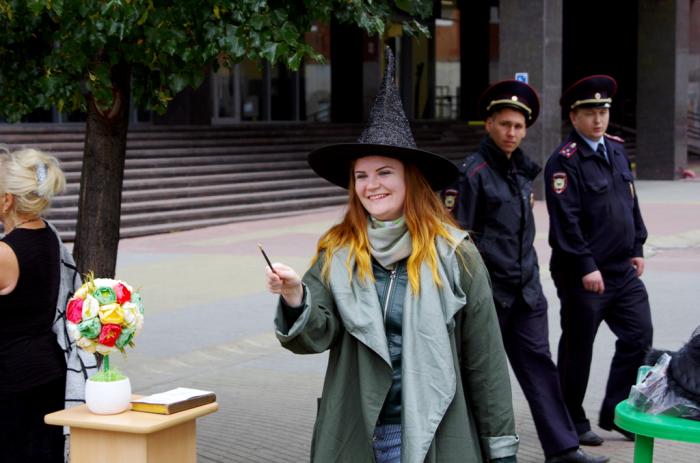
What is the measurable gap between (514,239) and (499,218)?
13cm

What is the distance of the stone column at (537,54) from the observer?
22.1 meters

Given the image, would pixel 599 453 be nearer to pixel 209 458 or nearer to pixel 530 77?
pixel 209 458

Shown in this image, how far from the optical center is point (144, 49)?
206 inches

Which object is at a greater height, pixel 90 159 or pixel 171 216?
pixel 90 159

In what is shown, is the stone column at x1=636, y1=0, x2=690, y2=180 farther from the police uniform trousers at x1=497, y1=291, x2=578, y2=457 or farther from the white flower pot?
the white flower pot

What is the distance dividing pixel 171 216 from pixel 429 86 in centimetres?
1801

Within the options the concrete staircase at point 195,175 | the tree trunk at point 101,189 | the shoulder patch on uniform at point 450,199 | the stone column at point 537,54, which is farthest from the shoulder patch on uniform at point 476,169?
the stone column at point 537,54

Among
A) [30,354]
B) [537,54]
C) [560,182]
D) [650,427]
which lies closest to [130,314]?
[30,354]

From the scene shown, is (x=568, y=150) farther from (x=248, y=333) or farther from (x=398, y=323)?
(x=248, y=333)

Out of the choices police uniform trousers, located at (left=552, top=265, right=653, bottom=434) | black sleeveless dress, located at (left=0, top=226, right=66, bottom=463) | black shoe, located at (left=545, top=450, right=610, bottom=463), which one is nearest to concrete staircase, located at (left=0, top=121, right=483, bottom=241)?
police uniform trousers, located at (left=552, top=265, right=653, bottom=434)

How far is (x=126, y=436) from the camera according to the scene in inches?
149

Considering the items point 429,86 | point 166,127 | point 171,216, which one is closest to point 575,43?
point 429,86

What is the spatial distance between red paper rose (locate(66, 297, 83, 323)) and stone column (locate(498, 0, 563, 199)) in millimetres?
18809

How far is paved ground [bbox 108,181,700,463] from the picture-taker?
21.6 ft
